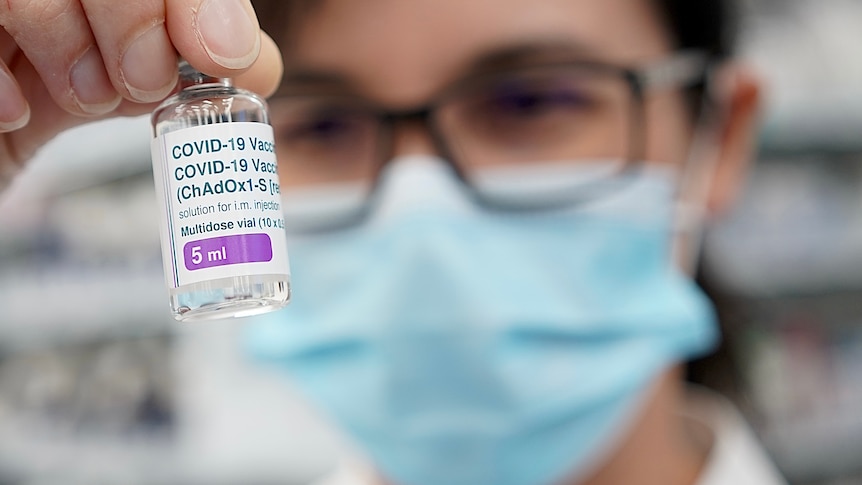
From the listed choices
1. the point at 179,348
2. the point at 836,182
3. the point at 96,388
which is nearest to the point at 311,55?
the point at 179,348

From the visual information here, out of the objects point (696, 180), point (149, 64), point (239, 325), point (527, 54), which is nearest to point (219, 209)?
point (149, 64)

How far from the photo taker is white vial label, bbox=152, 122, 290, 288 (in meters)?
0.54

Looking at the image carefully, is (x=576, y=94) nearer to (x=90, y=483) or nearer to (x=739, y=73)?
(x=739, y=73)

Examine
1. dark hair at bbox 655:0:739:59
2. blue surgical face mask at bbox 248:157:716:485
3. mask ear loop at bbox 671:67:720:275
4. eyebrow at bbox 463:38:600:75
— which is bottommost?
blue surgical face mask at bbox 248:157:716:485

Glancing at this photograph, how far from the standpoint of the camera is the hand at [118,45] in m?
0.55

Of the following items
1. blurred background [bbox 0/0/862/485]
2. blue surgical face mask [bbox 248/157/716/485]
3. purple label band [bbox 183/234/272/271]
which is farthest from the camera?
blurred background [bbox 0/0/862/485]

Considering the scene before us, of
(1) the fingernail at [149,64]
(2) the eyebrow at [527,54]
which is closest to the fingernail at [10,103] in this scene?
(1) the fingernail at [149,64]

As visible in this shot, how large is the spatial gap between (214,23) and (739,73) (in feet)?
3.25

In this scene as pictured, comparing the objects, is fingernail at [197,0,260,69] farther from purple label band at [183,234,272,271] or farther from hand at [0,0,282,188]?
purple label band at [183,234,272,271]

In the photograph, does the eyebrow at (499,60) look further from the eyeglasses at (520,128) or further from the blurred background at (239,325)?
the blurred background at (239,325)

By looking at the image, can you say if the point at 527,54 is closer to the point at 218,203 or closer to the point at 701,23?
the point at 701,23

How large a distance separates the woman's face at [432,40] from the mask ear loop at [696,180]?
96 millimetres

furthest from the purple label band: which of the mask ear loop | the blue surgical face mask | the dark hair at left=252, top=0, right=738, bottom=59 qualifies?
the mask ear loop

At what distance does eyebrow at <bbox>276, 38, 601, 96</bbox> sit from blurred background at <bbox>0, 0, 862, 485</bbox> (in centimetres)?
85
